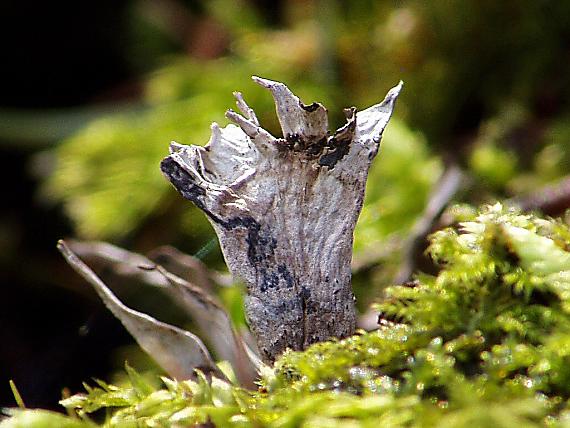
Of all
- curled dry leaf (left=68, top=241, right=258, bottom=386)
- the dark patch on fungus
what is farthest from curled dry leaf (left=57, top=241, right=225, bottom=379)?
the dark patch on fungus

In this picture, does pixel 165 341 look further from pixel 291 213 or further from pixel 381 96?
pixel 381 96

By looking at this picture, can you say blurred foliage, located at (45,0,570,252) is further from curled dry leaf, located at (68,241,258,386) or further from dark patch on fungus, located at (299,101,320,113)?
dark patch on fungus, located at (299,101,320,113)

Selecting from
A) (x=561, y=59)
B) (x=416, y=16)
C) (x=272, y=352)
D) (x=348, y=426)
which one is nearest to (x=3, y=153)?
(x=416, y=16)

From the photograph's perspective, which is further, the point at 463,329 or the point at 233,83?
the point at 233,83

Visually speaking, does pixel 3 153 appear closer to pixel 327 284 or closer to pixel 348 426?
pixel 327 284

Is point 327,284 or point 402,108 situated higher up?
point 402,108

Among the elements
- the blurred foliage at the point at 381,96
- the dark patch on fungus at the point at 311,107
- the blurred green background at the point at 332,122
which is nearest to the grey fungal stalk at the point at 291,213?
the dark patch on fungus at the point at 311,107
